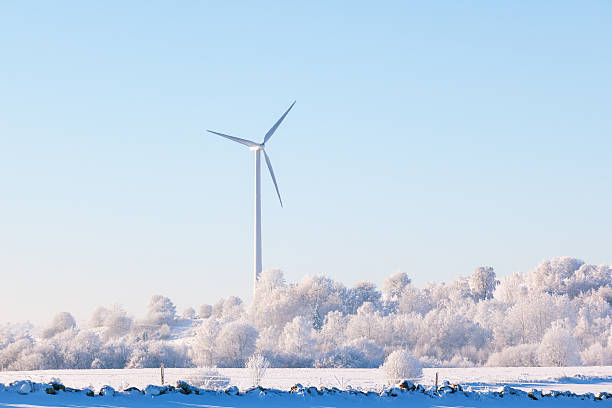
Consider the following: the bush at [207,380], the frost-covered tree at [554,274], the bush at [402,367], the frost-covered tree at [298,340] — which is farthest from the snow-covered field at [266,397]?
the frost-covered tree at [554,274]

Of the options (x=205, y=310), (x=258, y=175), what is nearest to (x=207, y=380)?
(x=258, y=175)

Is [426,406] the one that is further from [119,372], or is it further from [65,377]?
[119,372]

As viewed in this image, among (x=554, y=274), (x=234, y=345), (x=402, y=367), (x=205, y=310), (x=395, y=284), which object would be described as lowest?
(x=402, y=367)

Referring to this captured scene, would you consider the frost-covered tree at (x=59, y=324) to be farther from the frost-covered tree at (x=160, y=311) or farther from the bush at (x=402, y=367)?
the bush at (x=402, y=367)

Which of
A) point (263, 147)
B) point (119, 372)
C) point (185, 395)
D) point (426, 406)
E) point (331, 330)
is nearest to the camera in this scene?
point (185, 395)

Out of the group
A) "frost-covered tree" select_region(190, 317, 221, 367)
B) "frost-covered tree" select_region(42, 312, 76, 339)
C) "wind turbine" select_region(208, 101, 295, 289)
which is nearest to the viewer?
"frost-covered tree" select_region(190, 317, 221, 367)

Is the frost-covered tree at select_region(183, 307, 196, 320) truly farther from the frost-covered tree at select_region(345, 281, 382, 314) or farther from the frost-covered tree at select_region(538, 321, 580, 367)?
the frost-covered tree at select_region(538, 321, 580, 367)

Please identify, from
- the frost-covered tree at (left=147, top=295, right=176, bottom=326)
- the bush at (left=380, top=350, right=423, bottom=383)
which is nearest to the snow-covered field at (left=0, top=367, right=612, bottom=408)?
the bush at (left=380, top=350, right=423, bottom=383)

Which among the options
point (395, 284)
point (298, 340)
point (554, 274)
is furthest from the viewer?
point (554, 274)

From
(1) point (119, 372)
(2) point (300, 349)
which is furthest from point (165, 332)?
(1) point (119, 372)

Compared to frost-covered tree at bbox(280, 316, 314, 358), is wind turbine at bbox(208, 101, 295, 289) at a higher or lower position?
higher

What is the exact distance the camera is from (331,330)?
83625mm

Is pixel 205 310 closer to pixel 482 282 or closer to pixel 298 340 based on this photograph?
pixel 482 282

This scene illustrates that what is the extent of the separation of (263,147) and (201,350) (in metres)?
25.3
